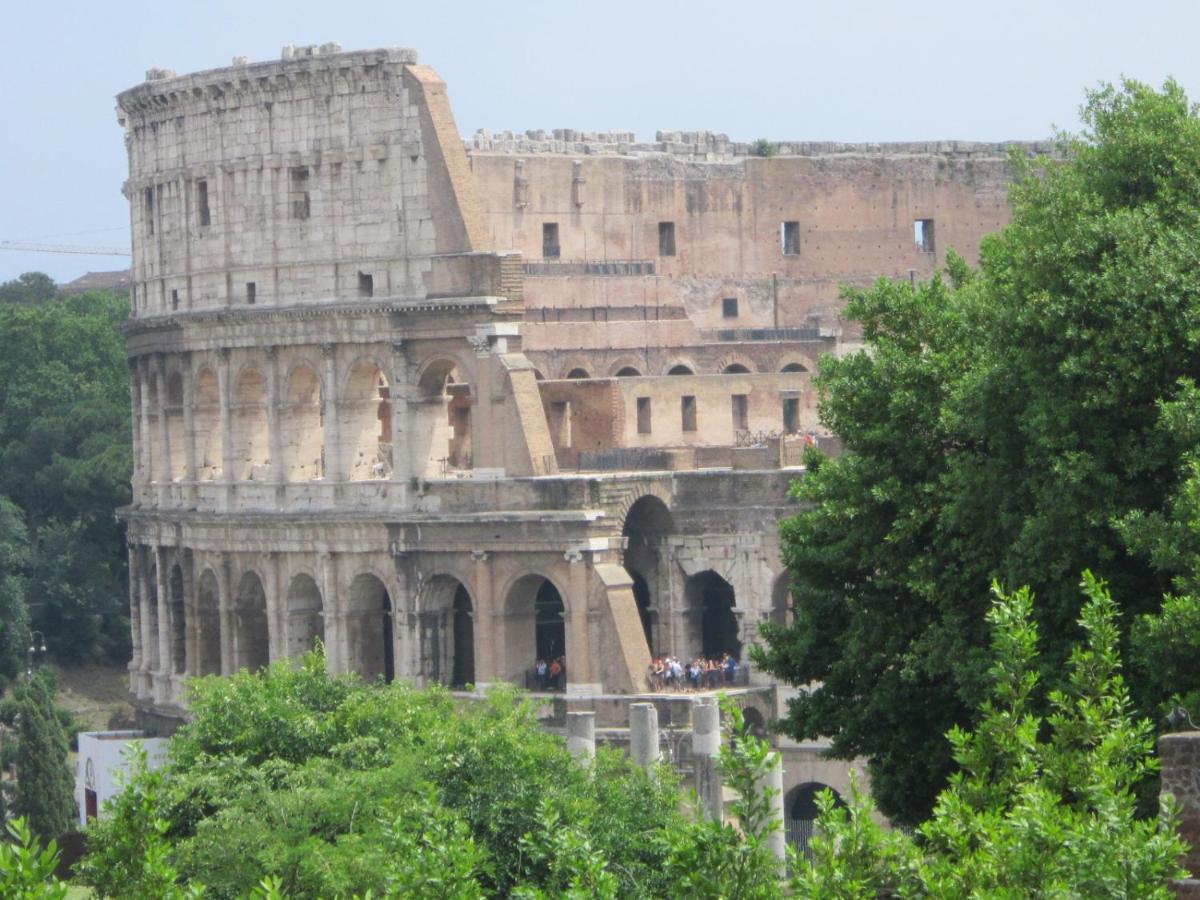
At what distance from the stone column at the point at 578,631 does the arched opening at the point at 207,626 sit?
10928 millimetres

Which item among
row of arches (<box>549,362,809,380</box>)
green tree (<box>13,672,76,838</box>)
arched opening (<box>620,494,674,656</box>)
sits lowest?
green tree (<box>13,672,76,838</box>)

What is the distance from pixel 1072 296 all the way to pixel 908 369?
3.98m

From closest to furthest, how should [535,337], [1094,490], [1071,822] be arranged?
[1071,822]
[1094,490]
[535,337]

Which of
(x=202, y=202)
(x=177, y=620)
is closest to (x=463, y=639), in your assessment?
(x=177, y=620)

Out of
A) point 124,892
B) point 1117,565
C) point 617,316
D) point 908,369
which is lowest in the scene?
point 124,892

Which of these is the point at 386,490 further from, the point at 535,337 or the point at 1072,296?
the point at 1072,296

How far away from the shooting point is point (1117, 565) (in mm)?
35250

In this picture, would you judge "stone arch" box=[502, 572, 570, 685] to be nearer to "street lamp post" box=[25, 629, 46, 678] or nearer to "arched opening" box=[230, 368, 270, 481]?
"arched opening" box=[230, 368, 270, 481]

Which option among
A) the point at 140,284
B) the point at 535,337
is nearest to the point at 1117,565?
the point at 535,337

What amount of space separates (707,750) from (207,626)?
19290mm

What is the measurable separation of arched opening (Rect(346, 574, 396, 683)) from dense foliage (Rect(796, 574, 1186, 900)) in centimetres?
3828

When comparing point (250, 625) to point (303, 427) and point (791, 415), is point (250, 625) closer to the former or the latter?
point (303, 427)

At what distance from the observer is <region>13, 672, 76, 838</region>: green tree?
6750cm

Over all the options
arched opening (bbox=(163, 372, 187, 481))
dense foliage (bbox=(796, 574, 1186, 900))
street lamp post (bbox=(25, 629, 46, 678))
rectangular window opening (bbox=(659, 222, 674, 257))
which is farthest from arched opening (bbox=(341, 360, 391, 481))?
dense foliage (bbox=(796, 574, 1186, 900))
